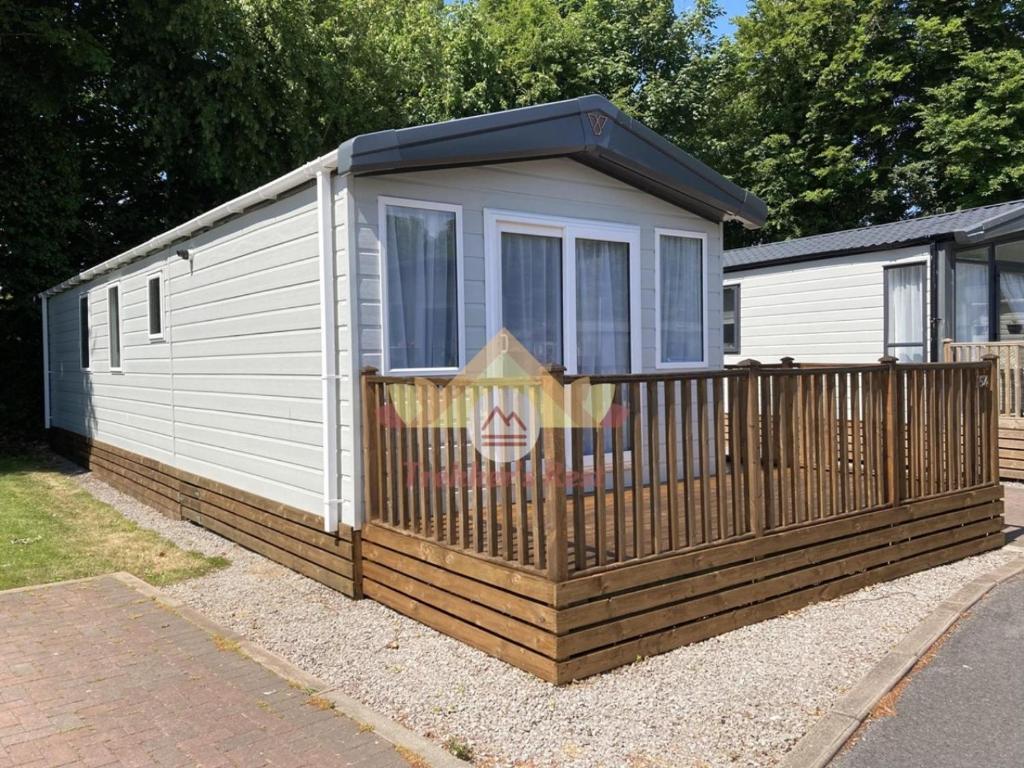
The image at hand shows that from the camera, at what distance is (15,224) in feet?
42.3

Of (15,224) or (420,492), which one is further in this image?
(15,224)

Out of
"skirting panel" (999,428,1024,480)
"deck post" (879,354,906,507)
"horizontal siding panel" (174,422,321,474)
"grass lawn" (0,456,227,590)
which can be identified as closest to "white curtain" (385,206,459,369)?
"horizontal siding panel" (174,422,321,474)

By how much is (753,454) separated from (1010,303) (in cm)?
859

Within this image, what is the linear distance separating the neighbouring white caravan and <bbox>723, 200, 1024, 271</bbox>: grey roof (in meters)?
4.77

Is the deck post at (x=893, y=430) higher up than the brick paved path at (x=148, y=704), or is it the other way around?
the deck post at (x=893, y=430)

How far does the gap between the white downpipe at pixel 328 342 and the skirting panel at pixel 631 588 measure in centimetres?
37

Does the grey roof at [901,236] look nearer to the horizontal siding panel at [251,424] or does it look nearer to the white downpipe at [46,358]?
the horizontal siding panel at [251,424]

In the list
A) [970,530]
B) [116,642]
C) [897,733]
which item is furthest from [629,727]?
[970,530]

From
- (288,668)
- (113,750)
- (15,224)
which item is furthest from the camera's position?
(15,224)

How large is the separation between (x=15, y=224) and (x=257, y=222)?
9586 mm

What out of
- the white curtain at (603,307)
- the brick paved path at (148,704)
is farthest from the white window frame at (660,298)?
the brick paved path at (148,704)

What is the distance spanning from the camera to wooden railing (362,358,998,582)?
376 cm

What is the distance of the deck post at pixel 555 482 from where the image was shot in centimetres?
354

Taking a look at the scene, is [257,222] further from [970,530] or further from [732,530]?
[970,530]
